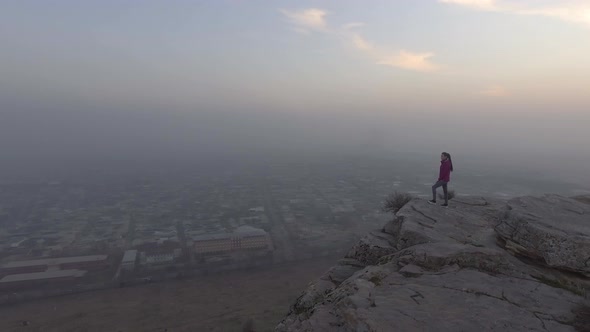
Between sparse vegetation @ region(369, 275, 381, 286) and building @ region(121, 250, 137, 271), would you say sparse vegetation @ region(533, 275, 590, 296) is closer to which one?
sparse vegetation @ region(369, 275, 381, 286)

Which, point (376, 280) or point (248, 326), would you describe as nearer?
point (376, 280)

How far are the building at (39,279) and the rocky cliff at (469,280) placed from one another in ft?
109

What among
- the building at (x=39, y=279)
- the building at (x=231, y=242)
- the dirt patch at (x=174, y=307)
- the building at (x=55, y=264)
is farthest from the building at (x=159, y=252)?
the building at (x=39, y=279)

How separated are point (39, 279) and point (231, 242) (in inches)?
789

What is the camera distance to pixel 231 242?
127 ft

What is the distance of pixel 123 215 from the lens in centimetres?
5378

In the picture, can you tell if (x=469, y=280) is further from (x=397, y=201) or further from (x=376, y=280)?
(x=397, y=201)

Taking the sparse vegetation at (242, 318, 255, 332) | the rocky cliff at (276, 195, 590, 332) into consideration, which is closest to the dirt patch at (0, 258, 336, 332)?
the sparse vegetation at (242, 318, 255, 332)

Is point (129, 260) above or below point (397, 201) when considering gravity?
below

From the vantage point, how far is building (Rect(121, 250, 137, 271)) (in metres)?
31.8

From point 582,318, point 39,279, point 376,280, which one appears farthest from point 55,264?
point 582,318

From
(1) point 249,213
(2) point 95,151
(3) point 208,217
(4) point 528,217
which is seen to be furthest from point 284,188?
(2) point 95,151

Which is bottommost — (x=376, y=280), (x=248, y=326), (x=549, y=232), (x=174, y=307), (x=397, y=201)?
(x=174, y=307)

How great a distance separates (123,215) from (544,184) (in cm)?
10887
